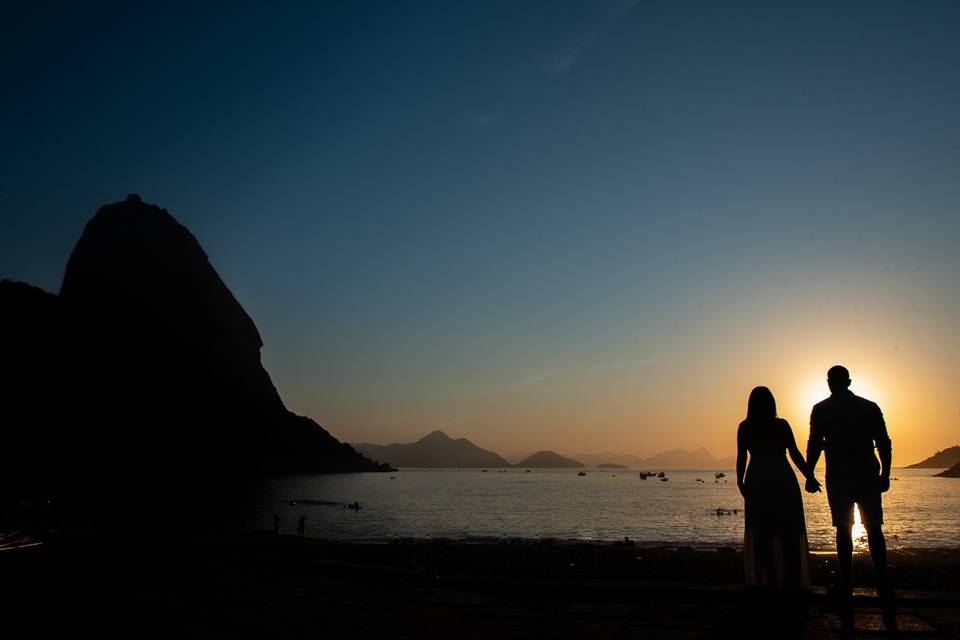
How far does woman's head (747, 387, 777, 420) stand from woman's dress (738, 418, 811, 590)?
0.08 metres

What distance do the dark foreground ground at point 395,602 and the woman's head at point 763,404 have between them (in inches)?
77.5

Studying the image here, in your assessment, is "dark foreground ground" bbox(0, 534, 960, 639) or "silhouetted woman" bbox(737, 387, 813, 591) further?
"silhouetted woman" bbox(737, 387, 813, 591)

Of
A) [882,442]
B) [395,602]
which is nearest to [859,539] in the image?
[882,442]

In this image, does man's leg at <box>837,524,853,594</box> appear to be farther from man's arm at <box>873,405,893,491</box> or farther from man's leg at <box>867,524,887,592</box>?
man's arm at <box>873,405,893,491</box>

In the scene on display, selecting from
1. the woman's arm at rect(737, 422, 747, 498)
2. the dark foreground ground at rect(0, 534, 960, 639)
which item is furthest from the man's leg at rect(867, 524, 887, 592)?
the woman's arm at rect(737, 422, 747, 498)

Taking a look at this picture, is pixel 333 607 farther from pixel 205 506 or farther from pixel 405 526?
pixel 205 506

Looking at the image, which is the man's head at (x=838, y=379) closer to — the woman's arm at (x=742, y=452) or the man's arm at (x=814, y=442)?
the man's arm at (x=814, y=442)

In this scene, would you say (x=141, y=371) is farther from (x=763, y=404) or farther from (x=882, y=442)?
(x=882, y=442)

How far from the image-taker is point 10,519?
10.8 metres

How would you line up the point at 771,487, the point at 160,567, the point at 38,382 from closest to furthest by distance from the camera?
the point at 771,487
the point at 160,567
the point at 38,382

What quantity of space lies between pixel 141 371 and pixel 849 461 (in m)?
161

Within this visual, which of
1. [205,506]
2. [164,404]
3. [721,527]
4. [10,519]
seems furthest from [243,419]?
[10,519]

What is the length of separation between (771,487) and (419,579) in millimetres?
4687

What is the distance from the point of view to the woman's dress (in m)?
6.95
